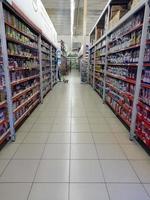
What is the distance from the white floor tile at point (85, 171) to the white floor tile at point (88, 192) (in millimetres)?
91

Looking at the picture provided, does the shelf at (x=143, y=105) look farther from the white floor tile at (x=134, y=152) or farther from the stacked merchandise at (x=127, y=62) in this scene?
the white floor tile at (x=134, y=152)

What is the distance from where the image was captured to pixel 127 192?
1791 millimetres

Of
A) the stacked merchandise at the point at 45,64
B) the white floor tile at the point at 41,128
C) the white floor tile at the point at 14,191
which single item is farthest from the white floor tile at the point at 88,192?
the stacked merchandise at the point at 45,64

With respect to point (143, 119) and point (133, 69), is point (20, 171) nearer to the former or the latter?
point (143, 119)

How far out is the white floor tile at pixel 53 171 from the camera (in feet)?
6.44

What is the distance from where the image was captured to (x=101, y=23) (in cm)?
703

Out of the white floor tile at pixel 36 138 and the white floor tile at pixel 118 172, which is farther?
the white floor tile at pixel 36 138

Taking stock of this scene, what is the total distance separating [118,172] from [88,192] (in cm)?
52

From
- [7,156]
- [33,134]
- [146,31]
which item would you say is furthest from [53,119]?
[146,31]

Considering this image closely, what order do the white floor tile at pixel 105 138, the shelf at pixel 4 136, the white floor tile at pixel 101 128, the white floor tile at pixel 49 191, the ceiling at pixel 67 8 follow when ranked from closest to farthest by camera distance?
the white floor tile at pixel 49 191 → the shelf at pixel 4 136 → the white floor tile at pixel 105 138 → the white floor tile at pixel 101 128 → the ceiling at pixel 67 8

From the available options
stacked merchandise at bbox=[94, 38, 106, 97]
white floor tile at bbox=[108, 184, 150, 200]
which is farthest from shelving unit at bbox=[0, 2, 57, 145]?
stacked merchandise at bbox=[94, 38, 106, 97]

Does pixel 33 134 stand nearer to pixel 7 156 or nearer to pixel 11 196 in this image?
pixel 7 156

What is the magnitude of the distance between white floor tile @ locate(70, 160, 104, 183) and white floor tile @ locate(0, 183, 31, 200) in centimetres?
51

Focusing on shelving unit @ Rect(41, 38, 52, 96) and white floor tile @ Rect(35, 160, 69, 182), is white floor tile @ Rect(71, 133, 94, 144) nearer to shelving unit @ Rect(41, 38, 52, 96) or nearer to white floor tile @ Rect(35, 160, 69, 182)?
white floor tile @ Rect(35, 160, 69, 182)
